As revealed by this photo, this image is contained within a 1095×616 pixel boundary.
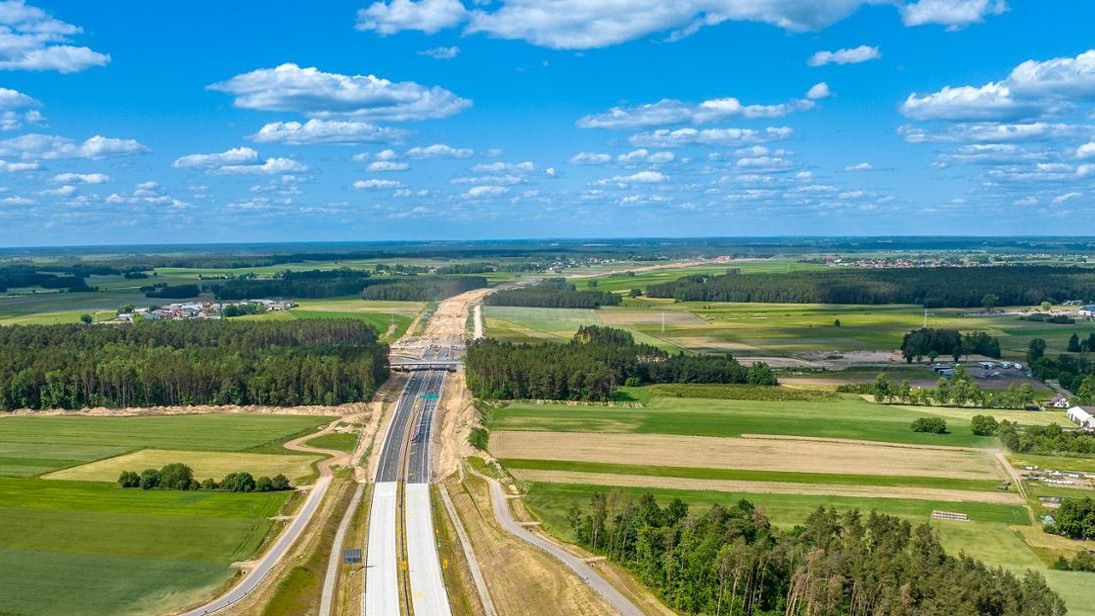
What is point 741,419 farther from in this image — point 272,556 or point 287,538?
point 272,556

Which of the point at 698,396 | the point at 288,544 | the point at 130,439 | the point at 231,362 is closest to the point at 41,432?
the point at 130,439

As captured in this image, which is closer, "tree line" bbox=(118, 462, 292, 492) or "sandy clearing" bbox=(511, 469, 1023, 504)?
"sandy clearing" bbox=(511, 469, 1023, 504)

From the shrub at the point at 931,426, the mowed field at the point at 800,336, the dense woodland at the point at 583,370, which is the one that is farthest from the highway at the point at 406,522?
the mowed field at the point at 800,336

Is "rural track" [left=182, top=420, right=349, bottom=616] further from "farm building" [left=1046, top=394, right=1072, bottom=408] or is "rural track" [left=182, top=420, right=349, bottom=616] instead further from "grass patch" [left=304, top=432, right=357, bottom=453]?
"farm building" [left=1046, top=394, right=1072, bottom=408]

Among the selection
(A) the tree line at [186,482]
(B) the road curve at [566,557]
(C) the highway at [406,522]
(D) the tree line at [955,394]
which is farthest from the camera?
(D) the tree line at [955,394]

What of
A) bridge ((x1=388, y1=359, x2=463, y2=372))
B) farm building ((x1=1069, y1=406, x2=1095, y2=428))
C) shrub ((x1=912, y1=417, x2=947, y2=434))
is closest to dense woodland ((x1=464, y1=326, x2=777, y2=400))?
bridge ((x1=388, y1=359, x2=463, y2=372))

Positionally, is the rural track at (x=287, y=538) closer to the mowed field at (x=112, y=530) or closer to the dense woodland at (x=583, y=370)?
the mowed field at (x=112, y=530)
